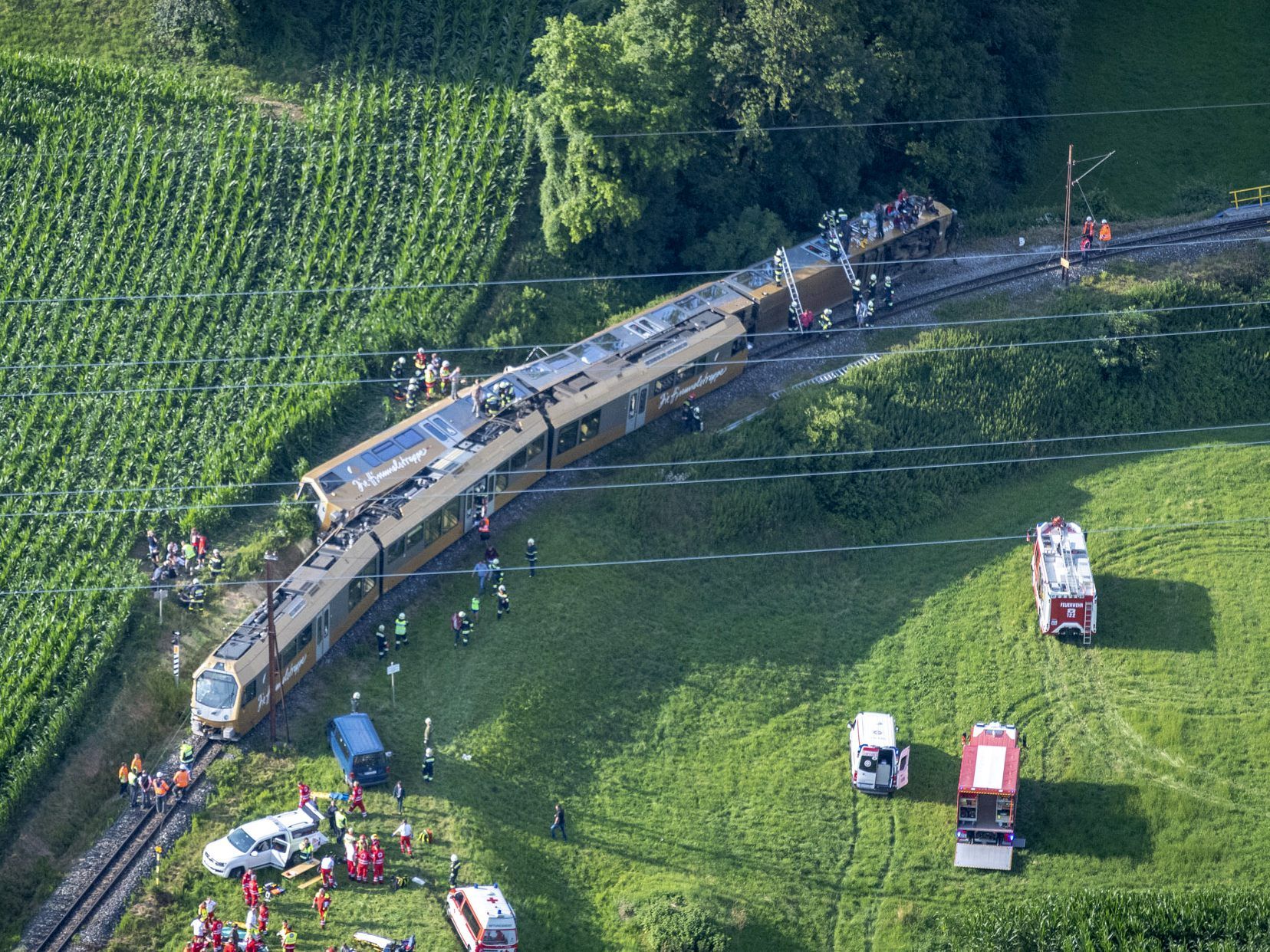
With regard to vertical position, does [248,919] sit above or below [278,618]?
below

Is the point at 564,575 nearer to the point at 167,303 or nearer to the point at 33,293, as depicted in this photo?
the point at 167,303

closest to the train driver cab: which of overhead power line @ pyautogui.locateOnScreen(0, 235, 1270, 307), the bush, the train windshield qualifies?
the train windshield

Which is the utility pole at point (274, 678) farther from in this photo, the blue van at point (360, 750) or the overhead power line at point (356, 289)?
the overhead power line at point (356, 289)

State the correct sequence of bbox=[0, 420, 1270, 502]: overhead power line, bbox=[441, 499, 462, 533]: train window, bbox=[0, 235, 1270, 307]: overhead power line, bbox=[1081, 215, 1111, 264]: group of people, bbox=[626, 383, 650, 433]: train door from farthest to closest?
bbox=[1081, 215, 1111, 264]: group of people
bbox=[0, 235, 1270, 307]: overhead power line
bbox=[626, 383, 650, 433]: train door
bbox=[0, 420, 1270, 502]: overhead power line
bbox=[441, 499, 462, 533]: train window

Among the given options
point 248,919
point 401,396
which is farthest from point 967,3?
point 248,919

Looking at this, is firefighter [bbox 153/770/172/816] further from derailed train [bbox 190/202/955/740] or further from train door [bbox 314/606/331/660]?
train door [bbox 314/606/331/660]

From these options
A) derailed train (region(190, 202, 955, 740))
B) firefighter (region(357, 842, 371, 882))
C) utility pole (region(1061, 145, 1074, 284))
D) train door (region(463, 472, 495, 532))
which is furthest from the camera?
utility pole (region(1061, 145, 1074, 284))

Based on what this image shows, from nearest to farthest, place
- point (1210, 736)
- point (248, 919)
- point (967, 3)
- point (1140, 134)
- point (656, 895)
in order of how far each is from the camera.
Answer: point (248, 919)
point (656, 895)
point (1210, 736)
point (967, 3)
point (1140, 134)
